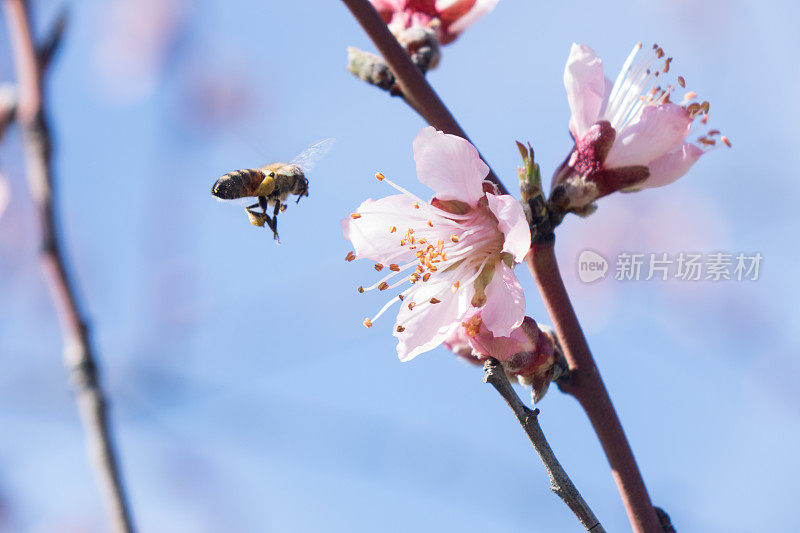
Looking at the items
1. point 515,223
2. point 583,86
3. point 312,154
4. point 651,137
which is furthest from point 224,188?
point 651,137

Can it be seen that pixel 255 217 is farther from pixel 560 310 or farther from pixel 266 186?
pixel 560 310

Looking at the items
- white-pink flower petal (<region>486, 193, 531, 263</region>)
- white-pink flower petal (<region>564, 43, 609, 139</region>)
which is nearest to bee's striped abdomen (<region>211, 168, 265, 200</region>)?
white-pink flower petal (<region>486, 193, 531, 263</region>)

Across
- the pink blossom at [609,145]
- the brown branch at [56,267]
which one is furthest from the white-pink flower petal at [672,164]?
the brown branch at [56,267]

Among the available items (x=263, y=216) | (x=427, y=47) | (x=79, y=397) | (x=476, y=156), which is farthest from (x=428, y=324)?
(x=79, y=397)

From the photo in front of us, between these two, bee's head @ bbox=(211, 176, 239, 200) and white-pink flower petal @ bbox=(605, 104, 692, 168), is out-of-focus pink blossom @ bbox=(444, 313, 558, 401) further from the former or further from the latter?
bee's head @ bbox=(211, 176, 239, 200)

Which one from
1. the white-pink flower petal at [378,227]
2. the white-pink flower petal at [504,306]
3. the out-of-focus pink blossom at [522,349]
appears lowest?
the out-of-focus pink blossom at [522,349]

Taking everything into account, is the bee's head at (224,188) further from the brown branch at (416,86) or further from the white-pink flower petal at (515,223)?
the white-pink flower petal at (515,223)
